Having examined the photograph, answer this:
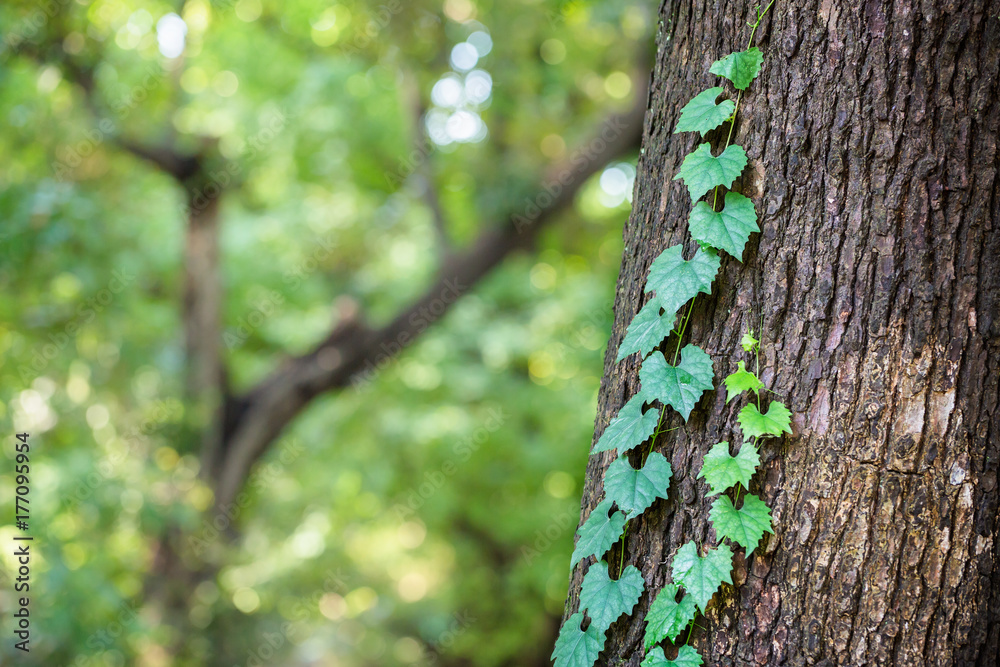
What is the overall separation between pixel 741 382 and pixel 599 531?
0.40 m

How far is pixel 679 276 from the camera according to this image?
140 centimetres

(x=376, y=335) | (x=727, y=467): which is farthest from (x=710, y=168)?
(x=376, y=335)

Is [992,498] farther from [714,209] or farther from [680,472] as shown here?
[714,209]

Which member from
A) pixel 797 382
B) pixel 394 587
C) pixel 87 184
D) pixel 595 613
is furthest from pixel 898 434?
pixel 394 587

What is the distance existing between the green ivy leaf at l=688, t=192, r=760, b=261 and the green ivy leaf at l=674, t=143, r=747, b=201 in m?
0.03

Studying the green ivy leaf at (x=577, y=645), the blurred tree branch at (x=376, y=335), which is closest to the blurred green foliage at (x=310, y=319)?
the blurred tree branch at (x=376, y=335)

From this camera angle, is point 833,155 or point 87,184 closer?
point 833,155

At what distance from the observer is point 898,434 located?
1.26 metres

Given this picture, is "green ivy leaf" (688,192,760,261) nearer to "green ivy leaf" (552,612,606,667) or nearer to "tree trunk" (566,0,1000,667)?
"tree trunk" (566,0,1000,667)

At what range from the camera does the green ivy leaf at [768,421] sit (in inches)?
50.6

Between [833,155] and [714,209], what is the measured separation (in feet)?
0.72

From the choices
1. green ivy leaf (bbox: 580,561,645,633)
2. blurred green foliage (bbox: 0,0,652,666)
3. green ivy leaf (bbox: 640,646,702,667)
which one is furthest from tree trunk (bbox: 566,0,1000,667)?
blurred green foliage (bbox: 0,0,652,666)

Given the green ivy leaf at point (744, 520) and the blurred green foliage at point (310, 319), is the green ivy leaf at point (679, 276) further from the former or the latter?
the blurred green foliage at point (310, 319)

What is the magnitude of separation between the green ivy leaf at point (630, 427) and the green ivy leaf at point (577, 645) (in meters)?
0.35
